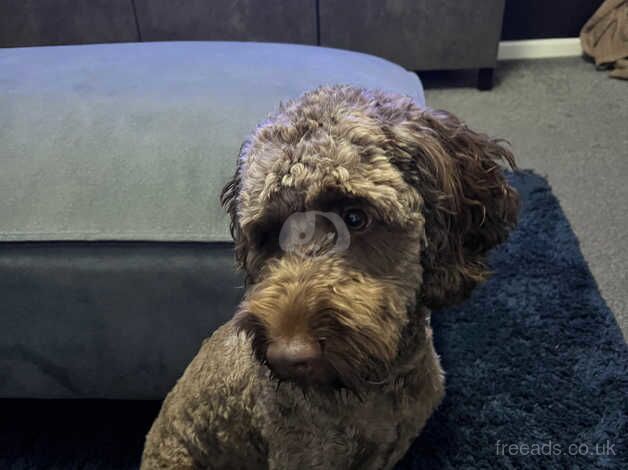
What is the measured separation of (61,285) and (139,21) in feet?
6.31

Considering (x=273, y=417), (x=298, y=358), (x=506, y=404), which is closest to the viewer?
(x=298, y=358)

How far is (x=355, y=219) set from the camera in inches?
31.5

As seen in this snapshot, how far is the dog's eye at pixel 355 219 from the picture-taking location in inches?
31.3

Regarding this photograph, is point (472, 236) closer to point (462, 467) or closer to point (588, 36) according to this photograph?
point (462, 467)

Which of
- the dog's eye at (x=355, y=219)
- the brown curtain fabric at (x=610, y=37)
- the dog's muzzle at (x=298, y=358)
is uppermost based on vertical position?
the dog's eye at (x=355, y=219)

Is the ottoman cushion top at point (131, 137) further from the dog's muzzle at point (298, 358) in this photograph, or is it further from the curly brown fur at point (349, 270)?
the dog's muzzle at point (298, 358)

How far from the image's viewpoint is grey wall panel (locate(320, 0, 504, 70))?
2607 millimetres

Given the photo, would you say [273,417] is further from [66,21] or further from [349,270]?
[66,21]

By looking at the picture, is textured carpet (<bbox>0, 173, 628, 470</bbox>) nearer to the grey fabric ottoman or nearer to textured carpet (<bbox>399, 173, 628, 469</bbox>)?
textured carpet (<bbox>399, 173, 628, 469</bbox>)

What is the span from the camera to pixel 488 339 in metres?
1.54

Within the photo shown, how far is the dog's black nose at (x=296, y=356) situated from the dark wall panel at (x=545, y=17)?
2.78 metres

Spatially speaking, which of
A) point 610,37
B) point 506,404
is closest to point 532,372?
point 506,404

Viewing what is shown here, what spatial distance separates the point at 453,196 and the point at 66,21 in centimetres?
248

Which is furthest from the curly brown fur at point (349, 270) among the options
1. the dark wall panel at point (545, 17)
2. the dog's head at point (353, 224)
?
the dark wall panel at point (545, 17)
